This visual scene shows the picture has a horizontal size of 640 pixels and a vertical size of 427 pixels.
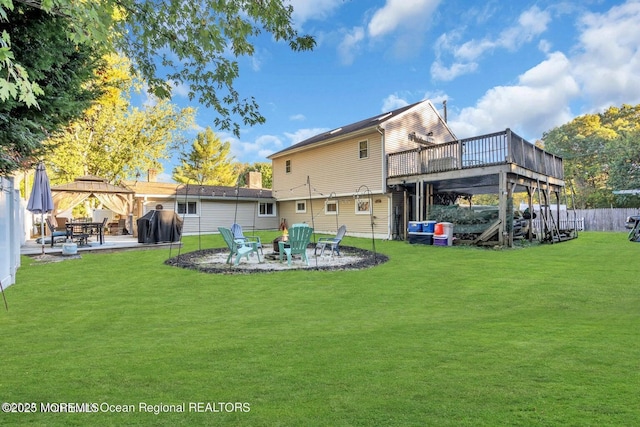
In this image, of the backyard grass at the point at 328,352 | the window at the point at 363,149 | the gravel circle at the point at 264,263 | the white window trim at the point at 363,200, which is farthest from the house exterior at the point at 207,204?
the backyard grass at the point at 328,352

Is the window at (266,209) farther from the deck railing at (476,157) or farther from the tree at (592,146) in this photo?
the tree at (592,146)

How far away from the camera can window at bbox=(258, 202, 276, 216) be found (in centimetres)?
2311

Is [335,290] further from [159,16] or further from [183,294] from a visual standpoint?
[159,16]

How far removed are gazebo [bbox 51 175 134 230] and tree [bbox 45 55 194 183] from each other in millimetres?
5375

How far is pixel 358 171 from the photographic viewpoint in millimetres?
17469

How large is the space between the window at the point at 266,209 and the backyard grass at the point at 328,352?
16.5 meters

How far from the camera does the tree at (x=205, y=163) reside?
1497 inches

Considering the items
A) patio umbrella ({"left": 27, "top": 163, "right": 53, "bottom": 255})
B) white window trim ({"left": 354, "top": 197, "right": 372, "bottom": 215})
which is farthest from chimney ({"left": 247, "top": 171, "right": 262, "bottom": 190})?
patio umbrella ({"left": 27, "top": 163, "right": 53, "bottom": 255})

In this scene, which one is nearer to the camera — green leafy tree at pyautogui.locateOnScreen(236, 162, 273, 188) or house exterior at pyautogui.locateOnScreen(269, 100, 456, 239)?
house exterior at pyautogui.locateOnScreen(269, 100, 456, 239)

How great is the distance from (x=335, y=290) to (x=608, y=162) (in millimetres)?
32586

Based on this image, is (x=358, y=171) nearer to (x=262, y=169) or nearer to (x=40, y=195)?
(x=40, y=195)

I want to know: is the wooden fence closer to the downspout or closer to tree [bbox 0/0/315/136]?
Answer: the downspout

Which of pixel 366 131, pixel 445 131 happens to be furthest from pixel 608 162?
pixel 366 131

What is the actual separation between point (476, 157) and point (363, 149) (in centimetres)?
585
